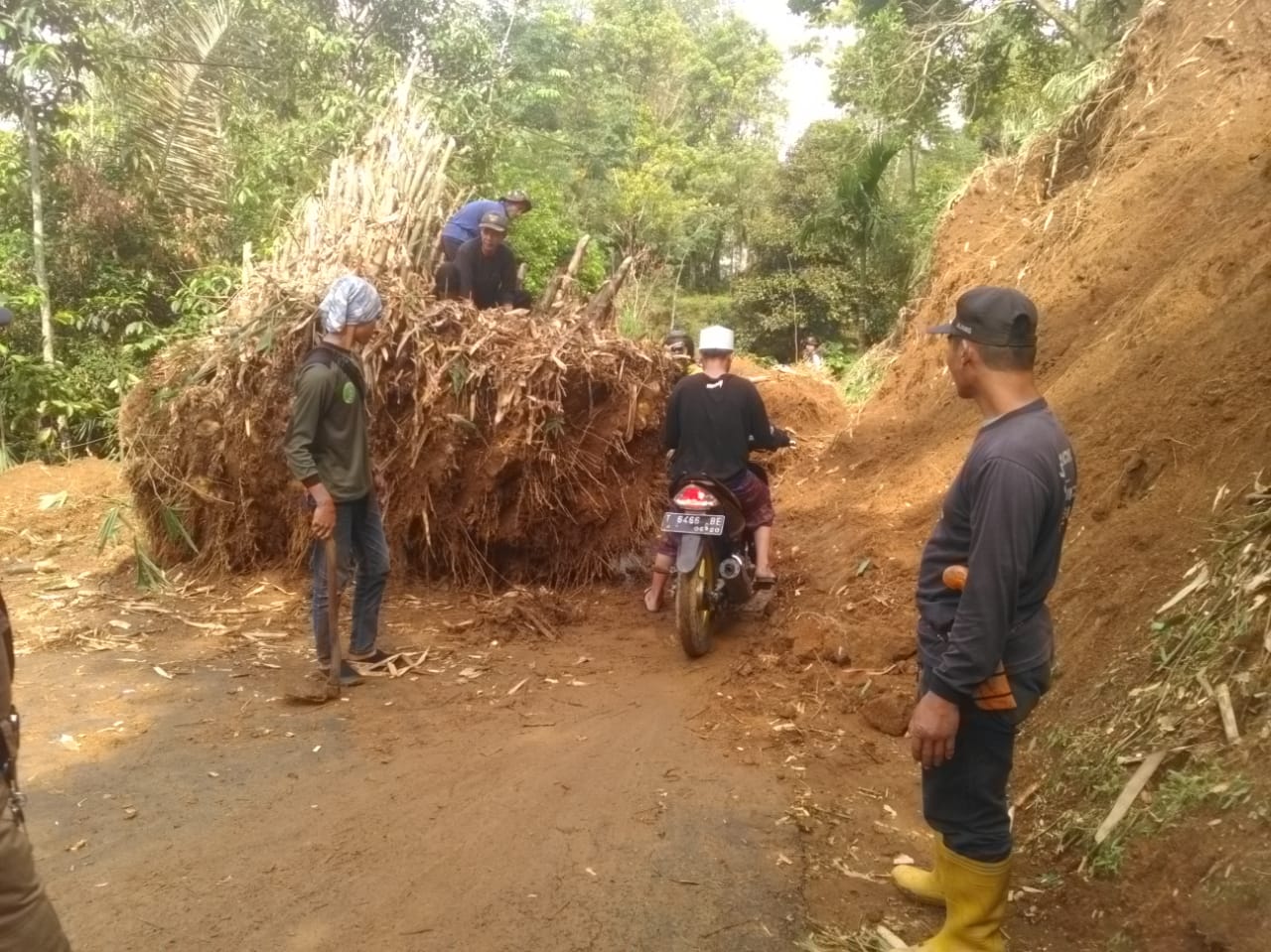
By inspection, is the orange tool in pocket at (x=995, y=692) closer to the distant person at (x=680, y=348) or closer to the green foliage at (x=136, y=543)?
the distant person at (x=680, y=348)

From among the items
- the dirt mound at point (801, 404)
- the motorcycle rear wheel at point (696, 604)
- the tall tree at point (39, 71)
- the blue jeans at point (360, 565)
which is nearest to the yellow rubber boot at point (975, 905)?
the motorcycle rear wheel at point (696, 604)

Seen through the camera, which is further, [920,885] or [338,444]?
[338,444]

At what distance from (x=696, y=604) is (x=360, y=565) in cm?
189

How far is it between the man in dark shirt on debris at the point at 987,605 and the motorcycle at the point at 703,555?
264 cm

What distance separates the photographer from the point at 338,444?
533 centimetres

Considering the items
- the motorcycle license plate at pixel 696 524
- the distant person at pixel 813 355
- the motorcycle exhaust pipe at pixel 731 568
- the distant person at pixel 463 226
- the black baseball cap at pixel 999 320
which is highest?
the distant person at pixel 463 226

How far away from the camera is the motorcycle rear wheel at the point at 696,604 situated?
5.66m

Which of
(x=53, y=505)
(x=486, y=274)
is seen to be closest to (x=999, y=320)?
(x=486, y=274)

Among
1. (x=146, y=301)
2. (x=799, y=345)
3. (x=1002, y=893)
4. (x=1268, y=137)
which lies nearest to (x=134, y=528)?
(x=146, y=301)

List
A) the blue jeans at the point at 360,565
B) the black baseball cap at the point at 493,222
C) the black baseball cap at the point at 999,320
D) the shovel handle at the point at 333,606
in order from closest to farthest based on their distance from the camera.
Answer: the black baseball cap at the point at 999,320 → the shovel handle at the point at 333,606 → the blue jeans at the point at 360,565 → the black baseball cap at the point at 493,222

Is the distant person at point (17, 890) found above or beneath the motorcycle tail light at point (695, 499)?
beneath

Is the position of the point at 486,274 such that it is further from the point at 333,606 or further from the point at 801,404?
the point at 801,404

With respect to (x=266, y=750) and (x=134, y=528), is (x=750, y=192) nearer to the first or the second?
(x=134, y=528)

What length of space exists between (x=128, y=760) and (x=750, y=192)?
28.8m
